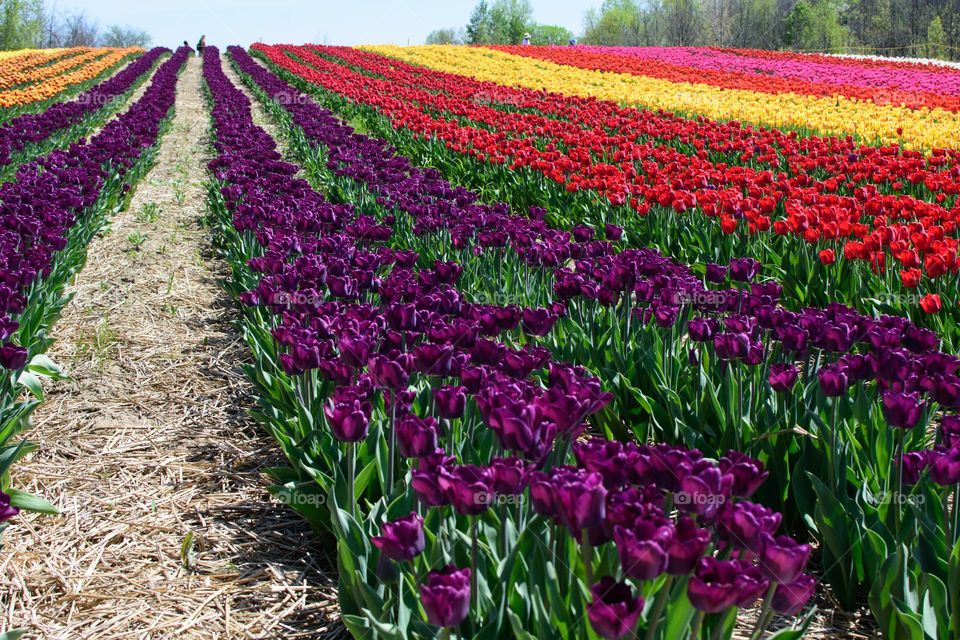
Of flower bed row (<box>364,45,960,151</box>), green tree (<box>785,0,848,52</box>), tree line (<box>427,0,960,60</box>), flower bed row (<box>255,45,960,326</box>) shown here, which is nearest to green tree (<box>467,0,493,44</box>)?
tree line (<box>427,0,960,60</box>)

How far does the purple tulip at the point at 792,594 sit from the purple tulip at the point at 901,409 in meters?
0.92

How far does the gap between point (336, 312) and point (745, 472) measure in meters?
2.12

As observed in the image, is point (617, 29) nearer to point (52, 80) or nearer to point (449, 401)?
point (52, 80)

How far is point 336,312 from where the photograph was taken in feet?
11.4

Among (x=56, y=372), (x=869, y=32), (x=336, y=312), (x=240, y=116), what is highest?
(x=869, y=32)

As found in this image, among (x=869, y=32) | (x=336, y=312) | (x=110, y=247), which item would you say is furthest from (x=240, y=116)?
(x=869, y=32)

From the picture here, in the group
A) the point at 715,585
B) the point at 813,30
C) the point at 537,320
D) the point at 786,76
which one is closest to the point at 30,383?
the point at 537,320

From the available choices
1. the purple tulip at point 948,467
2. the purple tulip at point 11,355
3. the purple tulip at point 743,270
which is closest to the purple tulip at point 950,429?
the purple tulip at point 948,467

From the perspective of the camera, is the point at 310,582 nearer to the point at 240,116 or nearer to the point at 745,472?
the point at 745,472

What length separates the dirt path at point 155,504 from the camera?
8.65 feet

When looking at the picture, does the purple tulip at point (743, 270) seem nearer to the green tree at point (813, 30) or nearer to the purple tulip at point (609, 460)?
the purple tulip at point (609, 460)

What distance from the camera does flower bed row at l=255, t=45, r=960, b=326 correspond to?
492cm

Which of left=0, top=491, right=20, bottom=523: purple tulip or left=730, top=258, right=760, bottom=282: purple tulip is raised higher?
left=730, top=258, right=760, bottom=282: purple tulip

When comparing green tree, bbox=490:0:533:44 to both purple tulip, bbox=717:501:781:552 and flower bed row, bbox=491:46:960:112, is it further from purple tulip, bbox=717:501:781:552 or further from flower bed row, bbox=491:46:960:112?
purple tulip, bbox=717:501:781:552
